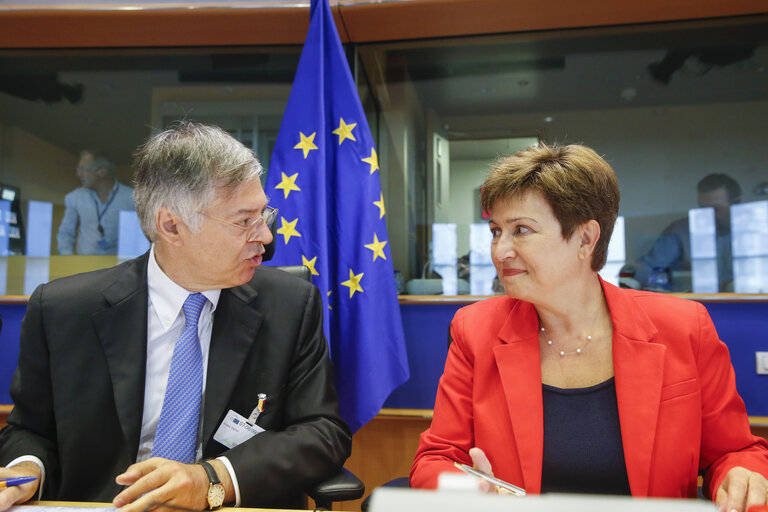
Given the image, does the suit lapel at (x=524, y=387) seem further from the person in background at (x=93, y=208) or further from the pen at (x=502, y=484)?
the person in background at (x=93, y=208)

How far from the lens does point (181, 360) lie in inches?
48.7

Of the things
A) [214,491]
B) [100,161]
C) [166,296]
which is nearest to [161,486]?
[214,491]

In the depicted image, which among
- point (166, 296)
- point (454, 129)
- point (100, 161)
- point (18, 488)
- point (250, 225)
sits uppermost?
point (454, 129)

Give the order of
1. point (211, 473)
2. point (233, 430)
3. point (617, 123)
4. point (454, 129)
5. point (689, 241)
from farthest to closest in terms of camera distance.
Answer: point (617, 123)
point (454, 129)
point (689, 241)
point (233, 430)
point (211, 473)

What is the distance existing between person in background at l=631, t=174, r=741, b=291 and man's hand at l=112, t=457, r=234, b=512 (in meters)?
3.10

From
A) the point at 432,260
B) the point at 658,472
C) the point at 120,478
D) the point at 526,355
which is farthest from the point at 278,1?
the point at 658,472

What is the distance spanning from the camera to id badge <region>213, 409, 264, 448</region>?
1.24 meters

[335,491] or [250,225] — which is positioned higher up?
Answer: [250,225]

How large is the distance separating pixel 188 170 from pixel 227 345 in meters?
0.45

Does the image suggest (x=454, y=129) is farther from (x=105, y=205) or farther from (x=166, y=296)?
(x=166, y=296)

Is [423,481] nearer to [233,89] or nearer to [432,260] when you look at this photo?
[432,260]

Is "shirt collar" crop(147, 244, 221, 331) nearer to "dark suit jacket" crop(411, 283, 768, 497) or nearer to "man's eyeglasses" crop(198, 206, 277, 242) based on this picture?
"man's eyeglasses" crop(198, 206, 277, 242)

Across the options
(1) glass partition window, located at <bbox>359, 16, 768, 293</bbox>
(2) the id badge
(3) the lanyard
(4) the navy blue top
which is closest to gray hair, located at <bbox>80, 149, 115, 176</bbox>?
(3) the lanyard

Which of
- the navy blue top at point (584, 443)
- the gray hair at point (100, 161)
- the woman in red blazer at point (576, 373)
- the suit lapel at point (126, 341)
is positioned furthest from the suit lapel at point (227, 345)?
the gray hair at point (100, 161)
